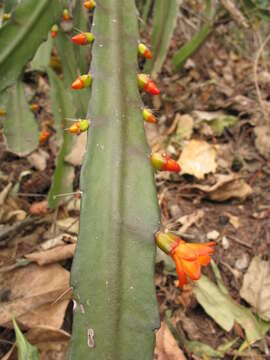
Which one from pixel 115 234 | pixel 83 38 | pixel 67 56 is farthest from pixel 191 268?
pixel 67 56

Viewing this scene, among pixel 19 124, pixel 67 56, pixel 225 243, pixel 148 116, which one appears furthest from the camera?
pixel 67 56

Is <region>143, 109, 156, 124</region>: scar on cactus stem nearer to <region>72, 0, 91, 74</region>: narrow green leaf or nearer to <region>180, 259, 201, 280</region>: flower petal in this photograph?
<region>180, 259, 201, 280</region>: flower petal

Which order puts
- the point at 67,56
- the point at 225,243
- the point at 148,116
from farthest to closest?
the point at 67,56 < the point at 225,243 < the point at 148,116

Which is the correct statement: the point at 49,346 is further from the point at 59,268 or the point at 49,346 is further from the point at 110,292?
the point at 110,292

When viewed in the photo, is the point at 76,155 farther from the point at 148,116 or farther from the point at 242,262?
the point at 242,262

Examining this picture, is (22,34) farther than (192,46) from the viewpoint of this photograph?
No
